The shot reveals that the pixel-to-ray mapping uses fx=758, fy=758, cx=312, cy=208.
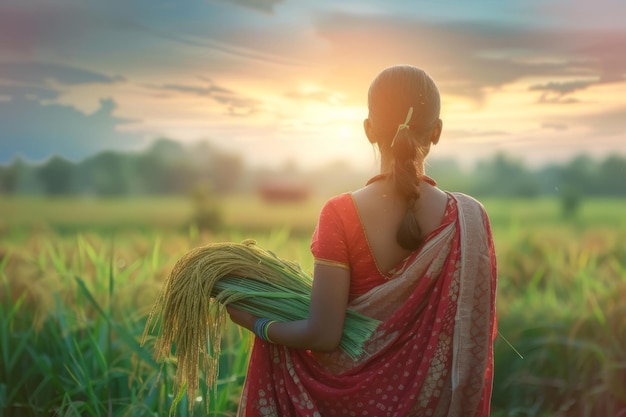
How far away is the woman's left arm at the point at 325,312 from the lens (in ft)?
7.44

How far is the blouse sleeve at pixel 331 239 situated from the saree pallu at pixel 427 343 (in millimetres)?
164

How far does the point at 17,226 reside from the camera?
557 centimetres

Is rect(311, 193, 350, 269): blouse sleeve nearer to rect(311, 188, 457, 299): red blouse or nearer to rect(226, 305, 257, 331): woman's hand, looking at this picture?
rect(311, 188, 457, 299): red blouse

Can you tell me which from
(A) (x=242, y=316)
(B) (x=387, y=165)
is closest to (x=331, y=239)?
(B) (x=387, y=165)

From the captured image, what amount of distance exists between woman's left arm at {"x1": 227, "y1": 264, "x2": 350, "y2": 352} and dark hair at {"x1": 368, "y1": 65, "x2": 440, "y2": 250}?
0.74 ft

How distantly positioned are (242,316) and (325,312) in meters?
0.30

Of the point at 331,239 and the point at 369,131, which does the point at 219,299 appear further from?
the point at 369,131

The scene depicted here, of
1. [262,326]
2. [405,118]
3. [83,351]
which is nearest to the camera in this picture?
[405,118]

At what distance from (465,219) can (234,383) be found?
1658 mm

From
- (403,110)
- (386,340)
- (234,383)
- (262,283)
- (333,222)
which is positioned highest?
(403,110)

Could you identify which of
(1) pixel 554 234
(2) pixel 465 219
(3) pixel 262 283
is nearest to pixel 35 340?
(3) pixel 262 283

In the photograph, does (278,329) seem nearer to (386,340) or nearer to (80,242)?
(386,340)

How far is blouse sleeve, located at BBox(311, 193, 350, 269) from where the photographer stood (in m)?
2.28

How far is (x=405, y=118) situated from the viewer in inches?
89.0
